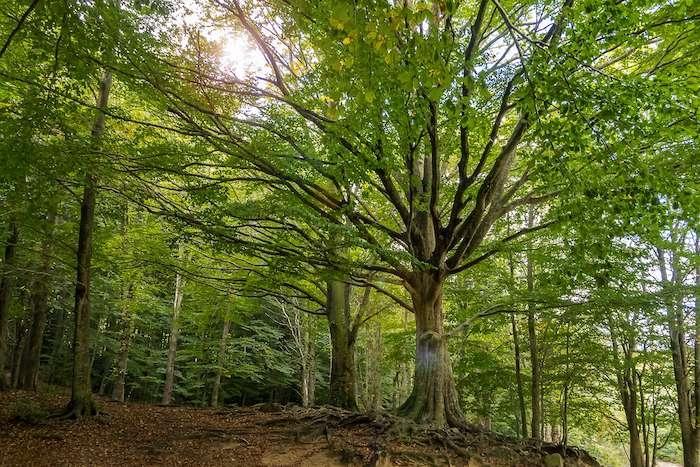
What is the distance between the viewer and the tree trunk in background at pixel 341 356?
10539mm

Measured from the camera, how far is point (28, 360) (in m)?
12.0

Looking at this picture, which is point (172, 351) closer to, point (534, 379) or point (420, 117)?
point (534, 379)

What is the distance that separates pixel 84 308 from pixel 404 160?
6.91 m

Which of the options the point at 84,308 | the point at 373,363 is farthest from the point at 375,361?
the point at 84,308

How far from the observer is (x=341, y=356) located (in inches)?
424

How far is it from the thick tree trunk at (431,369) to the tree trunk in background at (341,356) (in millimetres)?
2229

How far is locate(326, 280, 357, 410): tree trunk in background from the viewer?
34.6 feet

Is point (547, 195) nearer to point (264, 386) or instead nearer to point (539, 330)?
point (539, 330)

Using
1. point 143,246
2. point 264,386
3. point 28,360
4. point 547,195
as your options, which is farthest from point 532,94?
point 264,386

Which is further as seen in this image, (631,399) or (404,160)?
(631,399)

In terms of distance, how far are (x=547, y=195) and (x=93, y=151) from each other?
834 cm

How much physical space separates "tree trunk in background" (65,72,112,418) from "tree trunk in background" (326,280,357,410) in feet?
17.0

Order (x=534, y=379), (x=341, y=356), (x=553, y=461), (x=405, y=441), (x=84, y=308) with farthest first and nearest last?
(x=534, y=379) < (x=341, y=356) < (x=84, y=308) < (x=553, y=461) < (x=405, y=441)

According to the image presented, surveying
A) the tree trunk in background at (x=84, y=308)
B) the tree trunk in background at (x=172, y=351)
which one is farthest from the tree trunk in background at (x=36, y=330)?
the tree trunk in background at (x=172, y=351)
